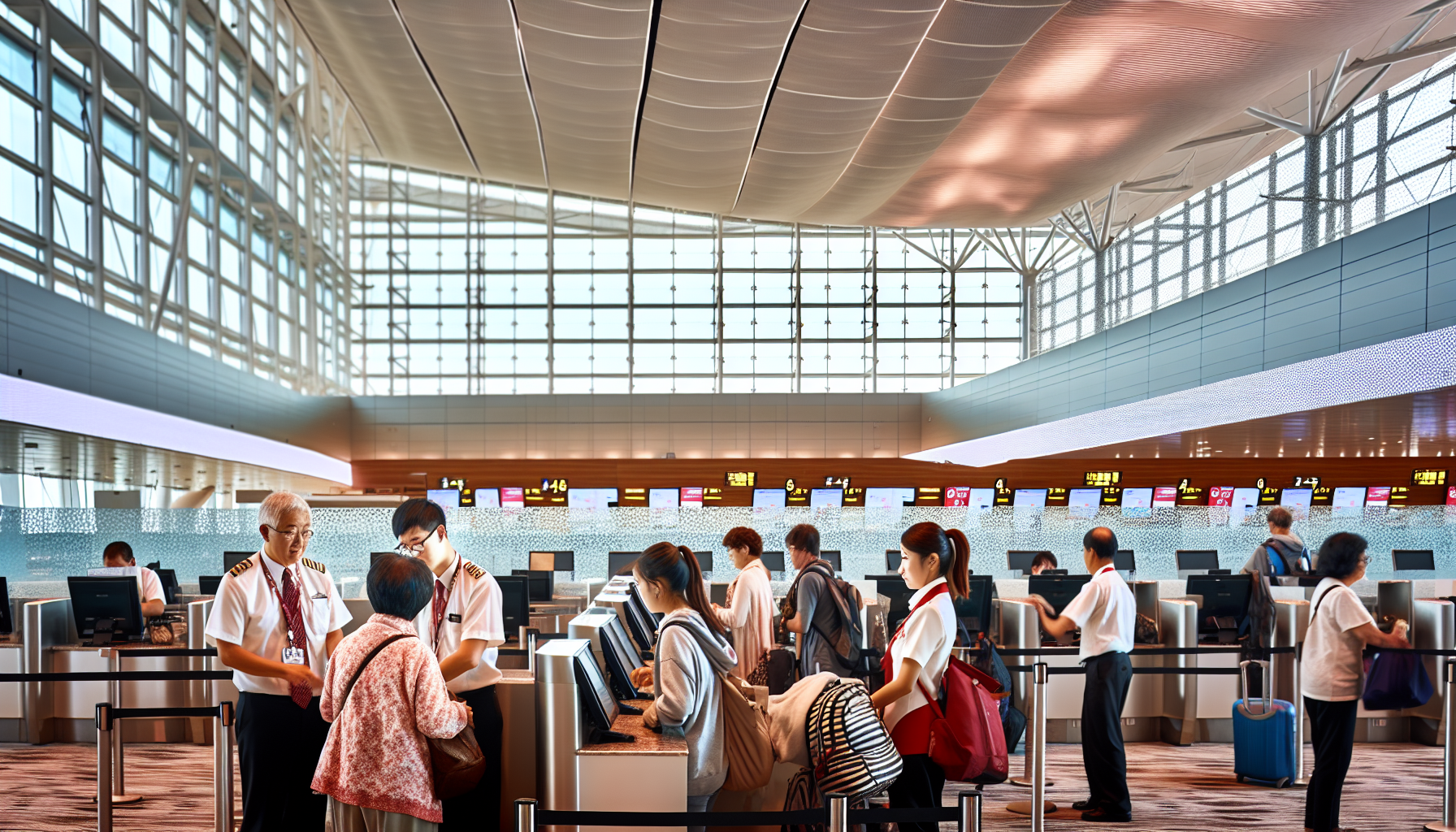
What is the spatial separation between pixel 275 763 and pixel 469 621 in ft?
Answer: 2.79

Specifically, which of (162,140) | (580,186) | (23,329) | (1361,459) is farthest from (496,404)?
(1361,459)

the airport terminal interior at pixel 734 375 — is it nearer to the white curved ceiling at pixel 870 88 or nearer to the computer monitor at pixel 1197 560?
the white curved ceiling at pixel 870 88

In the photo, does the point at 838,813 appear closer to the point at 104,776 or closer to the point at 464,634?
the point at 464,634

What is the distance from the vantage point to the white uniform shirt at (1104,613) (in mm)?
5762

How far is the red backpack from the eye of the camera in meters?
3.96

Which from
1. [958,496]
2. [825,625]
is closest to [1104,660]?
[825,625]

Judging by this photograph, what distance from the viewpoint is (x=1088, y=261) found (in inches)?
840

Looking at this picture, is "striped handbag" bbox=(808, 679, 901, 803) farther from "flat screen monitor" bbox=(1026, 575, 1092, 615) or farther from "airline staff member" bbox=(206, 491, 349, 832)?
"flat screen monitor" bbox=(1026, 575, 1092, 615)

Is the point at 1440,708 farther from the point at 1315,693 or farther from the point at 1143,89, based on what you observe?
the point at 1143,89

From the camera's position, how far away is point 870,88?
17031 millimetres

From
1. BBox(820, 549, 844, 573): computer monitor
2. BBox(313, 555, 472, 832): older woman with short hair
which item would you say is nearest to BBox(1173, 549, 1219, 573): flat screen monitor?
BBox(820, 549, 844, 573): computer monitor

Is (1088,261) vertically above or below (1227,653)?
above

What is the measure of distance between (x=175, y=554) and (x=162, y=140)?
9002mm

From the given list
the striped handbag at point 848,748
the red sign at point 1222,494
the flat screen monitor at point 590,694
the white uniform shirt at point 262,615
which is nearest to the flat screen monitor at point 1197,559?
the striped handbag at point 848,748
